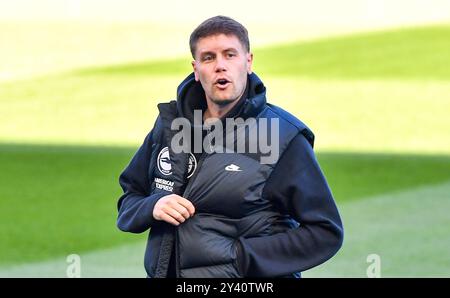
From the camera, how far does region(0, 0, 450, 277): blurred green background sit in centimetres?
1052

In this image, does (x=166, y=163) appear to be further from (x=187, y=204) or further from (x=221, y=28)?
(x=221, y=28)

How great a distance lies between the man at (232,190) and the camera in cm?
425

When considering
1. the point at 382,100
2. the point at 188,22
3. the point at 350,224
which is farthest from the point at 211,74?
the point at 188,22

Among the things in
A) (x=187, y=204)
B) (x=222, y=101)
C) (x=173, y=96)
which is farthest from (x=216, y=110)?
(x=173, y=96)

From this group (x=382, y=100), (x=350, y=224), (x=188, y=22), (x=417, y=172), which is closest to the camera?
(x=350, y=224)

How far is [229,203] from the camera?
4.25 m

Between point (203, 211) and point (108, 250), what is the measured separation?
5.98m

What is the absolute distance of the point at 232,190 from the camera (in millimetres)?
4250

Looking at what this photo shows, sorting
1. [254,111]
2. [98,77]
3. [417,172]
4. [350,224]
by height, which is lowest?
[254,111]

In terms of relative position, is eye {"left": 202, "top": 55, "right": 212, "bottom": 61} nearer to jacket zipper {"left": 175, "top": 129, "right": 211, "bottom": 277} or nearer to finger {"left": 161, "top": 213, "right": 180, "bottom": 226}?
jacket zipper {"left": 175, "top": 129, "right": 211, "bottom": 277}

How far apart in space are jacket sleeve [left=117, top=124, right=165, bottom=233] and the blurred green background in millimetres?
4357

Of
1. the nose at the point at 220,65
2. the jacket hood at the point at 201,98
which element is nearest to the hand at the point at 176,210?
the jacket hood at the point at 201,98

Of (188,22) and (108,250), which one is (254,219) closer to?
(108,250)

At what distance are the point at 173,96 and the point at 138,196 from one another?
1675 cm
